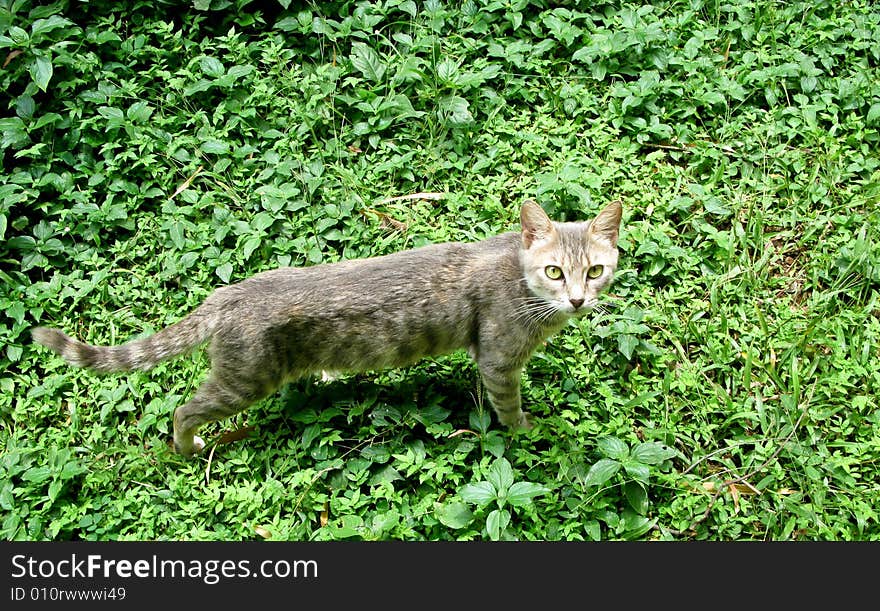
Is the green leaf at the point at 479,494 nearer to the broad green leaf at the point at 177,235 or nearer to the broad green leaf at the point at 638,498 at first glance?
the broad green leaf at the point at 638,498

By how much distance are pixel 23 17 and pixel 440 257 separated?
161 inches

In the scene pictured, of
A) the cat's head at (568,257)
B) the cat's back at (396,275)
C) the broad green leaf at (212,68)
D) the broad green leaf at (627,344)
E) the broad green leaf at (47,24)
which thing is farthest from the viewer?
the broad green leaf at (212,68)

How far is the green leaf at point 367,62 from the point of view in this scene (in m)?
6.62

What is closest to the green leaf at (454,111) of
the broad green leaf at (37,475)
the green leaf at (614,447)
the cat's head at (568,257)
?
the cat's head at (568,257)

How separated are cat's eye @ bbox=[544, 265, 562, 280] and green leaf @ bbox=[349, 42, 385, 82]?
2.83 meters

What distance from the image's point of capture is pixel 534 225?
15.1 ft

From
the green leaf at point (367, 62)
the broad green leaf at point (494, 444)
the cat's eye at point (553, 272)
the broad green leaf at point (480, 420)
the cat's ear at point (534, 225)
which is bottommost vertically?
the broad green leaf at point (494, 444)

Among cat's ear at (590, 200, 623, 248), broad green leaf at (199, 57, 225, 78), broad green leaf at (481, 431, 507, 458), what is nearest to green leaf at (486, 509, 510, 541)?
broad green leaf at (481, 431, 507, 458)

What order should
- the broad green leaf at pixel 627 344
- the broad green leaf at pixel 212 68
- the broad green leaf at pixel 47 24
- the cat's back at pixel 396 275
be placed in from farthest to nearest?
the broad green leaf at pixel 212 68
the broad green leaf at pixel 47 24
the broad green leaf at pixel 627 344
the cat's back at pixel 396 275

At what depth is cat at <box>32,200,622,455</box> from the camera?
4.55 meters

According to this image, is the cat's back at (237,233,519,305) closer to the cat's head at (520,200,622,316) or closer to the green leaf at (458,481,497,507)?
the cat's head at (520,200,622,316)

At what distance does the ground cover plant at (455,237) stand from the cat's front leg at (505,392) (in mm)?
103

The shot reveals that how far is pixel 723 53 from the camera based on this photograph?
272 inches

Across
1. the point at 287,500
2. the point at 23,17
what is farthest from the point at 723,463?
the point at 23,17
